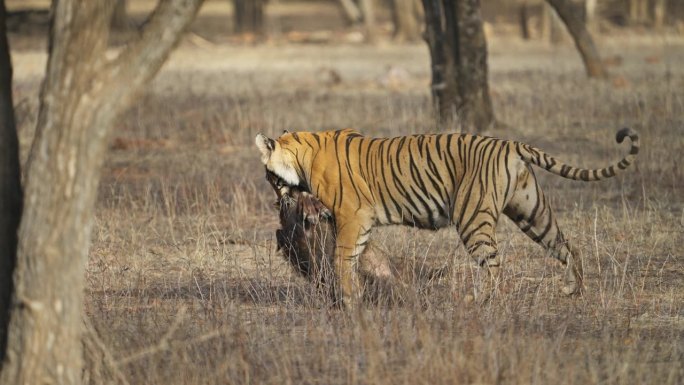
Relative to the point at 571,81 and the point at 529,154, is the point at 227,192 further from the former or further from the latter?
the point at 571,81

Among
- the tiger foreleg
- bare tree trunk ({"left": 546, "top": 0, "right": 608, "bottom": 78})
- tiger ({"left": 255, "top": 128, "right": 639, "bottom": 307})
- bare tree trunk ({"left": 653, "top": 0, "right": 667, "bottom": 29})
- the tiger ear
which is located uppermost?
the tiger ear

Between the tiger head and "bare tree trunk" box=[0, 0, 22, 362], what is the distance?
225cm

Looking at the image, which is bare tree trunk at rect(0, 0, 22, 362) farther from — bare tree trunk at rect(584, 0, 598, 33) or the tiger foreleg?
bare tree trunk at rect(584, 0, 598, 33)

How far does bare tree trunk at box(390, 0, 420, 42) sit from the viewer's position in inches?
1244

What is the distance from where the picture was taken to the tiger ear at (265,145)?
7160 mm

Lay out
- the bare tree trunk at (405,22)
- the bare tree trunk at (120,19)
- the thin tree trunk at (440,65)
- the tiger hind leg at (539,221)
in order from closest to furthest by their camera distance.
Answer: the tiger hind leg at (539,221) < the thin tree trunk at (440,65) < the bare tree trunk at (405,22) < the bare tree trunk at (120,19)

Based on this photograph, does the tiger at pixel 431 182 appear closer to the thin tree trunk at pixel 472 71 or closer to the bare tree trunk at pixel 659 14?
the thin tree trunk at pixel 472 71

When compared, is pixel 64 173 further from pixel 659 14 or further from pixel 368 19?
pixel 659 14

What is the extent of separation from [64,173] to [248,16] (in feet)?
103

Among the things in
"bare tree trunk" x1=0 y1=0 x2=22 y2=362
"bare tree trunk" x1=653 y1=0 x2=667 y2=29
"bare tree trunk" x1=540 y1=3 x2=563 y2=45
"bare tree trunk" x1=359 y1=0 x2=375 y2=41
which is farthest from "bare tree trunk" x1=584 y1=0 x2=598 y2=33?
"bare tree trunk" x1=0 y1=0 x2=22 y2=362

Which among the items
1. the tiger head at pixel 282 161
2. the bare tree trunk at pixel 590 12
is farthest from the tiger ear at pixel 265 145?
the bare tree trunk at pixel 590 12

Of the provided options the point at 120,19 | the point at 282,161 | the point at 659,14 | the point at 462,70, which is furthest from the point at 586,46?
the point at 120,19

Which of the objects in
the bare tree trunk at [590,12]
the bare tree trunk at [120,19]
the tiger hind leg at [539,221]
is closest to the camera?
the tiger hind leg at [539,221]

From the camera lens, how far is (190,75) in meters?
20.1
